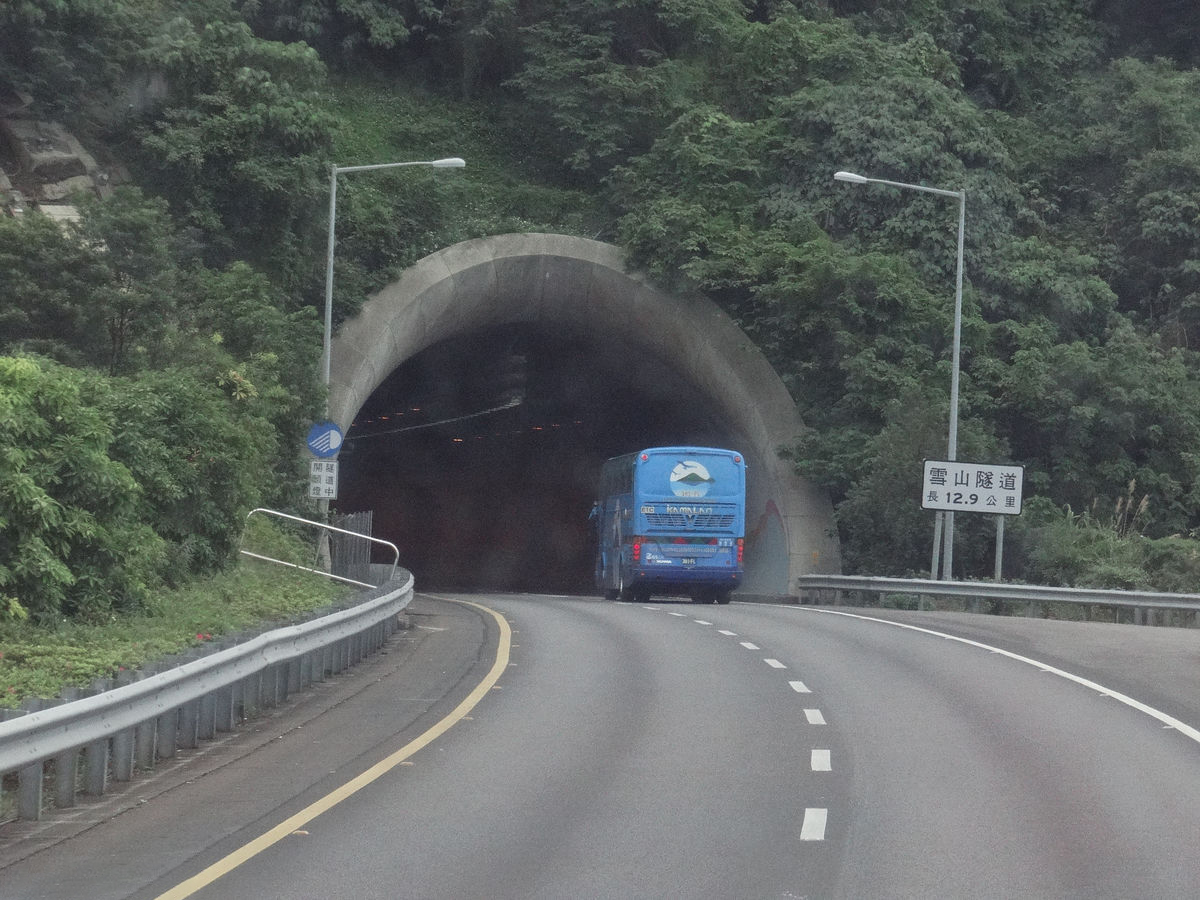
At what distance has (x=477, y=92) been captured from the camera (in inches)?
2019

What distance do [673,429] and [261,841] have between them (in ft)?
141

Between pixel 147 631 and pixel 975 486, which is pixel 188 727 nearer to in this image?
pixel 147 631

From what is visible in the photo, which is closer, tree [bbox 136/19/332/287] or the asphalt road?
the asphalt road

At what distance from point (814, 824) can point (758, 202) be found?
3606 cm

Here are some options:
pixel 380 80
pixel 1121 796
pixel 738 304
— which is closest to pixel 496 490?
pixel 380 80

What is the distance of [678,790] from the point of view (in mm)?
10211

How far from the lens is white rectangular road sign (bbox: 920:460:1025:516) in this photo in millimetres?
33188

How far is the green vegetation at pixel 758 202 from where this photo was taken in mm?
32656

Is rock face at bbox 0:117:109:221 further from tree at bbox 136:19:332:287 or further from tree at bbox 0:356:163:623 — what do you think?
tree at bbox 0:356:163:623

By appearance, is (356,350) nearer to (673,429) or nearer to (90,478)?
(673,429)

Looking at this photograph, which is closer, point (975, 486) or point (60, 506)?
point (60, 506)

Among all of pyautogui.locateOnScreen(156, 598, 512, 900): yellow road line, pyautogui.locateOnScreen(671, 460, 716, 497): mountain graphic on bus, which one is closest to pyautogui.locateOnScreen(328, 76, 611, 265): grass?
pyautogui.locateOnScreen(671, 460, 716, 497): mountain graphic on bus

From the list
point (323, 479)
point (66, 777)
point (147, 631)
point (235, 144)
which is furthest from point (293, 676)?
point (235, 144)

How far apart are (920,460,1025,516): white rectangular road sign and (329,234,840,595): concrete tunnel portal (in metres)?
7.48
